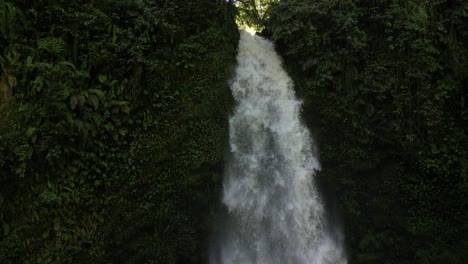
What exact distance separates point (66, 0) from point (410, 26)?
798 centimetres

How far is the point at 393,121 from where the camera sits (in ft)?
26.8

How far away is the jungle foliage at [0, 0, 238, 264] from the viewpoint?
623 centimetres

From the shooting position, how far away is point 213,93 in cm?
827

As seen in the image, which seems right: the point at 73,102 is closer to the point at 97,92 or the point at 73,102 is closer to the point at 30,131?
the point at 97,92

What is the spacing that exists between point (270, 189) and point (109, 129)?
12.9ft

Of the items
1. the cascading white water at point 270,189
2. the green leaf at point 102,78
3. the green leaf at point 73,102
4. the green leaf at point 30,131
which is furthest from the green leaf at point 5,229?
the cascading white water at point 270,189

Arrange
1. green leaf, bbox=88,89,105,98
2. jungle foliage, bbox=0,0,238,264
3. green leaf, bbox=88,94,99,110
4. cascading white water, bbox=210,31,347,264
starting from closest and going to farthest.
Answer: jungle foliage, bbox=0,0,238,264 → green leaf, bbox=88,94,99,110 → green leaf, bbox=88,89,105,98 → cascading white water, bbox=210,31,347,264

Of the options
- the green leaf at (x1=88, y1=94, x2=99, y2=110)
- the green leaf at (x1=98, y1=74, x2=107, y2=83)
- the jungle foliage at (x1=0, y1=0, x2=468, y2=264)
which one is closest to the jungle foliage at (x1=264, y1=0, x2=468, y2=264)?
the jungle foliage at (x1=0, y1=0, x2=468, y2=264)

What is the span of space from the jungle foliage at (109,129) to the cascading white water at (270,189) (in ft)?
1.68

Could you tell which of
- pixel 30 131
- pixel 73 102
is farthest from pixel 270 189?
A: pixel 30 131

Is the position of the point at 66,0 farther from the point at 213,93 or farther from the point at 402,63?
the point at 402,63

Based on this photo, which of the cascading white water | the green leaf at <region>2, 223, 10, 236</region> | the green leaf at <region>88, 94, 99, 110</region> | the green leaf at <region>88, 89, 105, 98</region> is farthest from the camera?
the cascading white water

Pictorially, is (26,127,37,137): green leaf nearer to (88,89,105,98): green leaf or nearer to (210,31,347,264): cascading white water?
(88,89,105,98): green leaf

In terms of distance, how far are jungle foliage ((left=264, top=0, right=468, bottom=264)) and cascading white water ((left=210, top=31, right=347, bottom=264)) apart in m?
0.56
